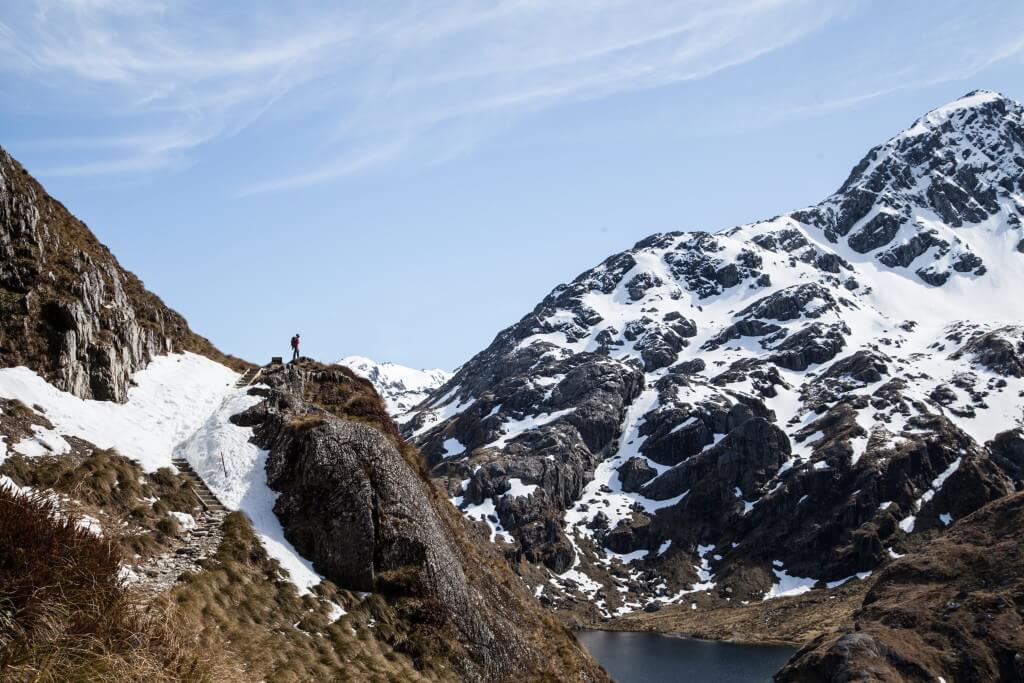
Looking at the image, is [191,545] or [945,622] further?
[945,622]

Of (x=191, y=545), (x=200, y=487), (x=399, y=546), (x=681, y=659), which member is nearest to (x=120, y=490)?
(x=191, y=545)

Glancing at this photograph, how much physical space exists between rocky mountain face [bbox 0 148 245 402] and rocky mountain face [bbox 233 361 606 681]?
25.6ft

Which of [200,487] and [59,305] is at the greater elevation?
[59,305]

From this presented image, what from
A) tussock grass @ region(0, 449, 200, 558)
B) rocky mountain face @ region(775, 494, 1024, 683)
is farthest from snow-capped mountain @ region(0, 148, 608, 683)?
rocky mountain face @ region(775, 494, 1024, 683)

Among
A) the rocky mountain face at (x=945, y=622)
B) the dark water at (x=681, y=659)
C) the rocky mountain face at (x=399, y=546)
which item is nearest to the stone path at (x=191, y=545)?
the rocky mountain face at (x=399, y=546)

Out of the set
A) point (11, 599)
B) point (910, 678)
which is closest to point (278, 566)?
point (11, 599)

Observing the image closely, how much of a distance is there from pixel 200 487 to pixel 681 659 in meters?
153

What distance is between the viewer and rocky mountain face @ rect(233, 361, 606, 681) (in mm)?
34594

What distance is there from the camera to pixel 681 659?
165375 millimetres

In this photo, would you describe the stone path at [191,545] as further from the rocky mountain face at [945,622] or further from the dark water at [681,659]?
the dark water at [681,659]

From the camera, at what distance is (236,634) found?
2500 cm

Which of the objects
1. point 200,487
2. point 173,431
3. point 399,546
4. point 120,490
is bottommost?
point 399,546

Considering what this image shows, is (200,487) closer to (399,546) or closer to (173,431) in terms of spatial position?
(173,431)

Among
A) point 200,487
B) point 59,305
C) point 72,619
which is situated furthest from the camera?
point 59,305
